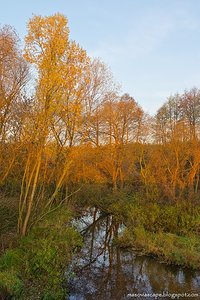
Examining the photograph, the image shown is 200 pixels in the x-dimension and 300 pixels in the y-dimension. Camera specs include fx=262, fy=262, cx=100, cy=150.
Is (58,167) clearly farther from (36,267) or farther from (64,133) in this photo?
(36,267)

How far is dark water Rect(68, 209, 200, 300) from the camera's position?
24.3 ft

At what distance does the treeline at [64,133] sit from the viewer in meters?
8.61

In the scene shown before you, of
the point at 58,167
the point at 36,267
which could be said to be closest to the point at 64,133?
the point at 58,167

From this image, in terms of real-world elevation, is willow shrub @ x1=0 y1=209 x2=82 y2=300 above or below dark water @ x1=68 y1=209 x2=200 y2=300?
above

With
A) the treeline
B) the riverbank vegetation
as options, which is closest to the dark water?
the riverbank vegetation

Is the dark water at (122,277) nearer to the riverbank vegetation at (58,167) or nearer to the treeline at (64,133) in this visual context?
the riverbank vegetation at (58,167)

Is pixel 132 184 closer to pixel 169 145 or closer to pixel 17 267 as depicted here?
pixel 169 145

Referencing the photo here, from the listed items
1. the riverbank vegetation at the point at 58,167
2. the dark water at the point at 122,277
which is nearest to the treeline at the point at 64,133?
the riverbank vegetation at the point at 58,167

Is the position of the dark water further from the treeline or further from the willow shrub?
the treeline

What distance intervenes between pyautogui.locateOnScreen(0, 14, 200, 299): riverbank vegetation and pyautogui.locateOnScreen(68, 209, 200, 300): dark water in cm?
Answer: 52

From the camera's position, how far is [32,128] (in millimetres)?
8609

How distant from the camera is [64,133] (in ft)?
32.0

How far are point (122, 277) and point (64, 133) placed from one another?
5.34 meters

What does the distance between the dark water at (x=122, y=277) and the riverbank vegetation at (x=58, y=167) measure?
519mm
